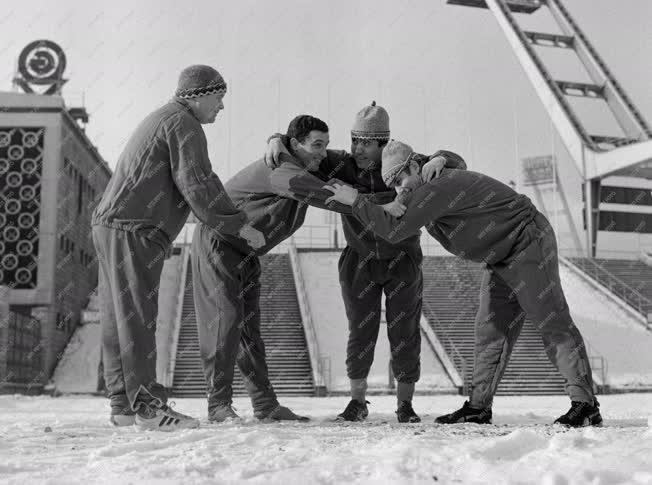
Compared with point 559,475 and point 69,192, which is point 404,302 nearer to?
point 559,475

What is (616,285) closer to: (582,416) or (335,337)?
(335,337)

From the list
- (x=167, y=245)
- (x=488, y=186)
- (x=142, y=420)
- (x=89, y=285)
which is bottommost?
(x=89, y=285)

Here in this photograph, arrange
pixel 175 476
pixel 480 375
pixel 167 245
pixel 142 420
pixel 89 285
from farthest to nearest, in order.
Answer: pixel 89 285
pixel 480 375
pixel 167 245
pixel 142 420
pixel 175 476

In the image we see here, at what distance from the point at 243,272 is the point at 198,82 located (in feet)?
3.64

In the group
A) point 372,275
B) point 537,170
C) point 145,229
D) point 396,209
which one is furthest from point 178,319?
point 537,170

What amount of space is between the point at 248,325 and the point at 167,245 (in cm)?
87

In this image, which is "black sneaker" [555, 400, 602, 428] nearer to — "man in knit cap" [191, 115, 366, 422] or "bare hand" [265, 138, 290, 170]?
"man in knit cap" [191, 115, 366, 422]

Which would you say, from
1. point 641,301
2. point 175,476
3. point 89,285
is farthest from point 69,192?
point 175,476

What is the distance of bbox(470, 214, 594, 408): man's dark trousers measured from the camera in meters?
3.79

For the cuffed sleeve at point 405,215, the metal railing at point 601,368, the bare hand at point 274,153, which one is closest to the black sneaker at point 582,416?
the cuffed sleeve at point 405,215

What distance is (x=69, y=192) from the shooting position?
72.1 feet

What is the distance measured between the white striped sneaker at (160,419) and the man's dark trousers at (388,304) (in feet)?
5.09

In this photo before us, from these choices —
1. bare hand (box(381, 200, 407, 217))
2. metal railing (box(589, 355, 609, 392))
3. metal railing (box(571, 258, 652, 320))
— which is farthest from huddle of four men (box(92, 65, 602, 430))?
metal railing (box(571, 258, 652, 320))

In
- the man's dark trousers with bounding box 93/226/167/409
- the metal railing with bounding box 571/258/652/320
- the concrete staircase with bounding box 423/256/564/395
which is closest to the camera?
the man's dark trousers with bounding box 93/226/167/409
